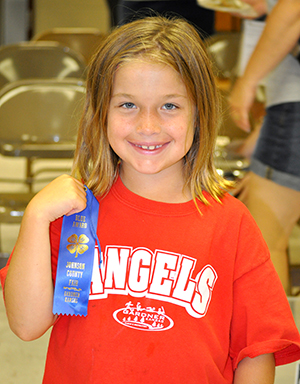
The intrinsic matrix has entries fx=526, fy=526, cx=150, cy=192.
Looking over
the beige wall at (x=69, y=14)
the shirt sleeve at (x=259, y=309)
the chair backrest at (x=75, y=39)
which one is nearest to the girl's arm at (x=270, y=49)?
the shirt sleeve at (x=259, y=309)

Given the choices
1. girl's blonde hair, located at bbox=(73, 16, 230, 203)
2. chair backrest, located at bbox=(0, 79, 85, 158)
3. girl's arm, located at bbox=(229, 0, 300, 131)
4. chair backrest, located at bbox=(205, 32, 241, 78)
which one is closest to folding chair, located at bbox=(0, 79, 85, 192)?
chair backrest, located at bbox=(0, 79, 85, 158)

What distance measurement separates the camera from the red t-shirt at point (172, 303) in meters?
0.81

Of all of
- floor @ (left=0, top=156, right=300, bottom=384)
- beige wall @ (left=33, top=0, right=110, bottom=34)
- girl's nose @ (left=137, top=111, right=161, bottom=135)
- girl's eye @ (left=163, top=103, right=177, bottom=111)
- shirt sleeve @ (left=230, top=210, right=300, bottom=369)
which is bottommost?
floor @ (left=0, top=156, right=300, bottom=384)

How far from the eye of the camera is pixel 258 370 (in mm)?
850

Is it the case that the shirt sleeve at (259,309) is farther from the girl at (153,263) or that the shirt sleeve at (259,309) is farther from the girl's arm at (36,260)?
the girl's arm at (36,260)

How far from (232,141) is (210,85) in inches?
60.6

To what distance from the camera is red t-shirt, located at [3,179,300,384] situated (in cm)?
81

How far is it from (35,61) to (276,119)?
174 centimetres

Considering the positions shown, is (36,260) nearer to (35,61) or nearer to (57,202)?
(57,202)

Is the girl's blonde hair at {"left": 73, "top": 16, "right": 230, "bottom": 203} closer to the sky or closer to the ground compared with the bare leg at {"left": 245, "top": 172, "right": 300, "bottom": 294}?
closer to the sky

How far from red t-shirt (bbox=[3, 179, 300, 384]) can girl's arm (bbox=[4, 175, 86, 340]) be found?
52 mm

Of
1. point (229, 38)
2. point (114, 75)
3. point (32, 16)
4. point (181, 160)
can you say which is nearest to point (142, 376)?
point (181, 160)

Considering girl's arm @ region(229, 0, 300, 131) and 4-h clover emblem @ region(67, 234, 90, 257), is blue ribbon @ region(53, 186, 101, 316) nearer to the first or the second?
4-h clover emblem @ region(67, 234, 90, 257)

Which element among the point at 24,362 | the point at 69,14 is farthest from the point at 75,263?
the point at 69,14
